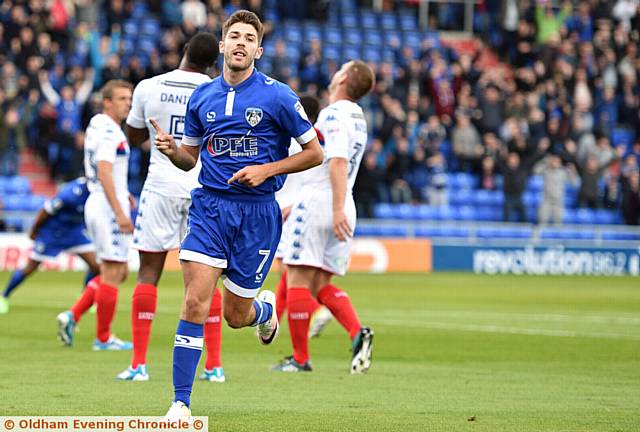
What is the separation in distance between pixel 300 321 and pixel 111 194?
6.54 ft

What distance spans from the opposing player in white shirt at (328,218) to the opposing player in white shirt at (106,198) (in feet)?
5.36

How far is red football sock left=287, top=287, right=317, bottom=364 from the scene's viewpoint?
35.2ft

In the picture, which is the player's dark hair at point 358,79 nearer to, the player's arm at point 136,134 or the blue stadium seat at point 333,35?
the player's arm at point 136,134

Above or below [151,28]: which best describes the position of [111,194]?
below

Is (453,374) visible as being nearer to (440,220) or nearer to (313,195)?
(313,195)

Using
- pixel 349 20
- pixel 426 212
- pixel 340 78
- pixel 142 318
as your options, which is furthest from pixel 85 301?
pixel 349 20

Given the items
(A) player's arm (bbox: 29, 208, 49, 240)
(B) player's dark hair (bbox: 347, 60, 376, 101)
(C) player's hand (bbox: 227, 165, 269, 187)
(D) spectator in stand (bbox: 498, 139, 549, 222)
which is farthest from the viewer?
(D) spectator in stand (bbox: 498, 139, 549, 222)

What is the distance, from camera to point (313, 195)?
36.7 ft

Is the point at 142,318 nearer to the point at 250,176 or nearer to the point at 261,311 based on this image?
the point at 261,311

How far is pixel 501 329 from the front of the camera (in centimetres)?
1551

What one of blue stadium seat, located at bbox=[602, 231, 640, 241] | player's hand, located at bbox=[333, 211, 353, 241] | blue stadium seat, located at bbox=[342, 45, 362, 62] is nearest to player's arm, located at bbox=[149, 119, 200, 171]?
player's hand, located at bbox=[333, 211, 353, 241]

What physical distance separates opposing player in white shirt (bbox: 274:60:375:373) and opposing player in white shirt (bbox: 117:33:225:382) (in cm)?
113

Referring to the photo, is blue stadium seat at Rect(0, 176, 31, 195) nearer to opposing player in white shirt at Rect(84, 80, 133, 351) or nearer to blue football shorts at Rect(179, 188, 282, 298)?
opposing player in white shirt at Rect(84, 80, 133, 351)

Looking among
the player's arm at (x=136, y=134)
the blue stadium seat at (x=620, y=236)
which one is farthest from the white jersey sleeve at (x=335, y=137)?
the blue stadium seat at (x=620, y=236)
